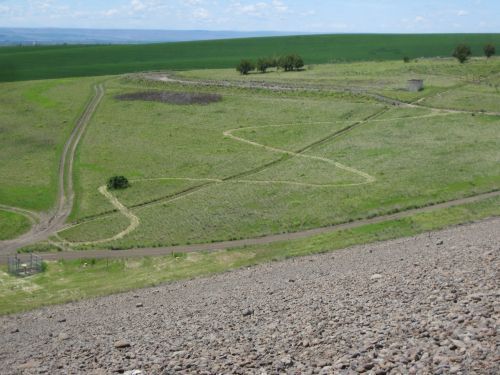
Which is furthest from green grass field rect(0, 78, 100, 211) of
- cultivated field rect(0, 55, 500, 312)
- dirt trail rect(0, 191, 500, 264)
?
dirt trail rect(0, 191, 500, 264)

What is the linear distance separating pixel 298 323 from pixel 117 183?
52.5 m

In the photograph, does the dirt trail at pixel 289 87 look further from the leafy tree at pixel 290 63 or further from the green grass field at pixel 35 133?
the leafy tree at pixel 290 63

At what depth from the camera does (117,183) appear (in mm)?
74625

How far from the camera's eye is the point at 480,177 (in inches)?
2635

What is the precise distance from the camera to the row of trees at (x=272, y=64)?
17388 cm

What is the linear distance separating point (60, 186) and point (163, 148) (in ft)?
→ 70.5

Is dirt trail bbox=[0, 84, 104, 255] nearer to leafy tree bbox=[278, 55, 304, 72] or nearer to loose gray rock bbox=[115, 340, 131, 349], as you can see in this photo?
loose gray rock bbox=[115, 340, 131, 349]

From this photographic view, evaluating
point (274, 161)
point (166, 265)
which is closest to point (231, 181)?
point (274, 161)

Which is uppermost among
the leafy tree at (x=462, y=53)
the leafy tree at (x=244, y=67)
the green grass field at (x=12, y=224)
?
the leafy tree at (x=462, y=53)

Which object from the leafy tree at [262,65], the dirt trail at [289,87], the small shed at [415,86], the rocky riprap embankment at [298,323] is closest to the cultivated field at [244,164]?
the dirt trail at [289,87]

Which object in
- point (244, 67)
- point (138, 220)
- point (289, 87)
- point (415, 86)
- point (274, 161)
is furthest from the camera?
point (244, 67)

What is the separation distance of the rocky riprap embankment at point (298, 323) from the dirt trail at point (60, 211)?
20.9 meters

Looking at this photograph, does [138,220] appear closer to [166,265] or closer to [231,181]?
[166,265]

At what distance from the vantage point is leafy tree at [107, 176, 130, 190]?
7462 centimetres
